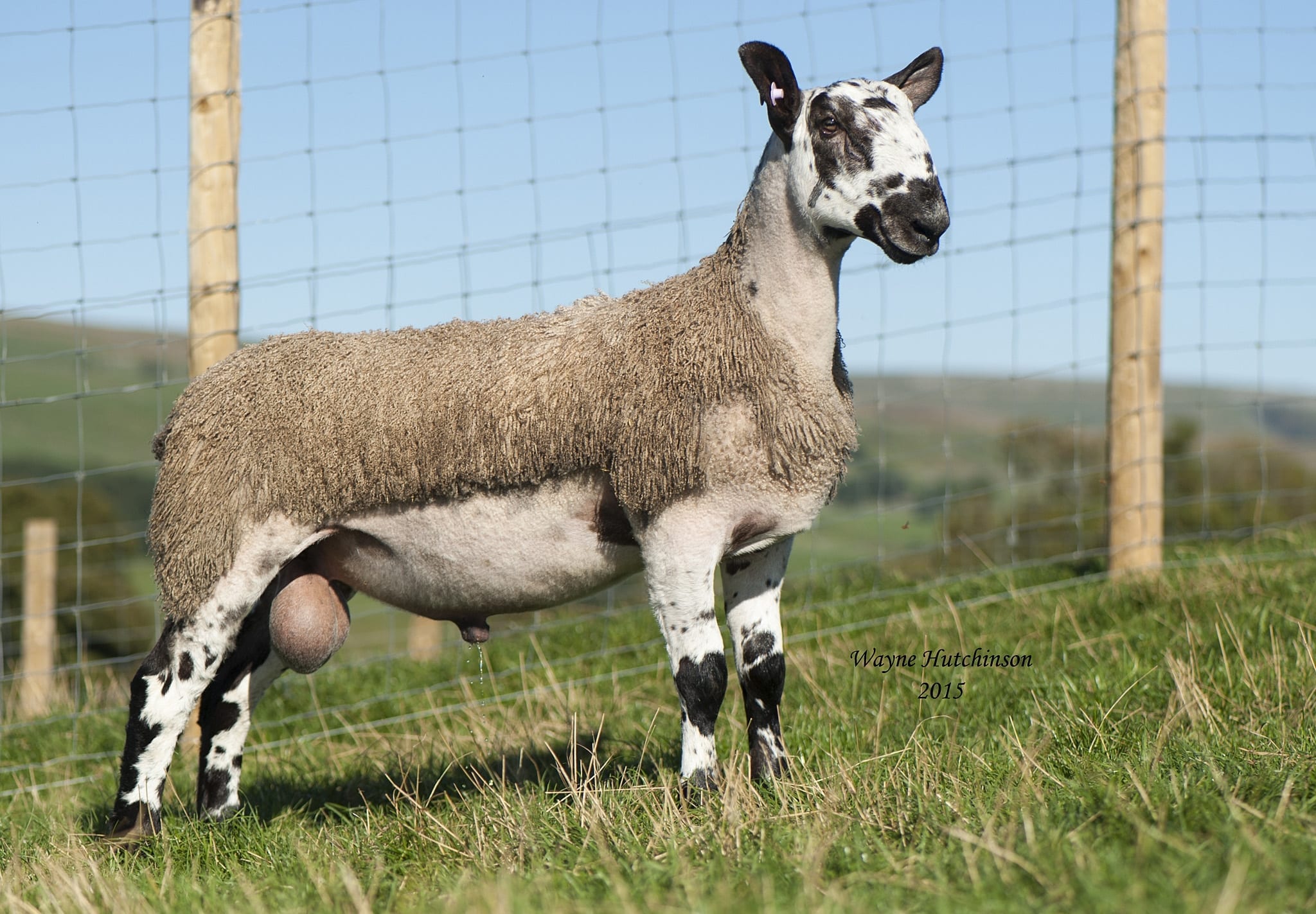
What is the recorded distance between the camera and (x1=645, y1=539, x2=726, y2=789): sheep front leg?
3.25m

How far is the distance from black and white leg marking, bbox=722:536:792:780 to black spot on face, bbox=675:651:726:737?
8.5 inches

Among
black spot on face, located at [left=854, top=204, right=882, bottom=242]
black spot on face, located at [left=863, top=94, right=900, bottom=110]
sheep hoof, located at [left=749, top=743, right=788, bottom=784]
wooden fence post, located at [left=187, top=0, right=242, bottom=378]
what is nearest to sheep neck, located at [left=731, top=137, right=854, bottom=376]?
black spot on face, located at [left=854, top=204, right=882, bottom=242]

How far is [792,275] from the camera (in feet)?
11.0

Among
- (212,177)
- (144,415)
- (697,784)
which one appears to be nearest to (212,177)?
(212,177)

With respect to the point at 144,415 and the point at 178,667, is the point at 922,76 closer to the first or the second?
the point at 178,667

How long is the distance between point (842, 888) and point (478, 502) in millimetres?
1731

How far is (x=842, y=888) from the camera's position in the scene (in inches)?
85.3

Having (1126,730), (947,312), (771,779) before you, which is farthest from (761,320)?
(947,312)

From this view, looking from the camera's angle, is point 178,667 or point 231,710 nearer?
point 178,667

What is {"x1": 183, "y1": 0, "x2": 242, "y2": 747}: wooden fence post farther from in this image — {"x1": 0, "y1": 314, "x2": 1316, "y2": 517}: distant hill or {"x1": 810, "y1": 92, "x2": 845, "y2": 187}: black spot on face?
{"x1": 810, "y1": 92, "x2": 845, "y2": 187}: black spot on face

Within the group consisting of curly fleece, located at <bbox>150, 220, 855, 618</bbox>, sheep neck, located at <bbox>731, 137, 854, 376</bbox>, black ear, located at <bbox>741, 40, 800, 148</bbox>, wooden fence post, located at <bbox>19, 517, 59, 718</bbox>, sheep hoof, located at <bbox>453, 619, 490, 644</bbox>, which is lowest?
wooden fence post, located at <bbox>19, 517, 59, 718</bbox>

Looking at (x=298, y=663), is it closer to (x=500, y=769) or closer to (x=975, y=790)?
(x=500, y=769)

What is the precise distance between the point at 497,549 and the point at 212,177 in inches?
98.5

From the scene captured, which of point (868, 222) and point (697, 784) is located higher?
point (868, 222)
